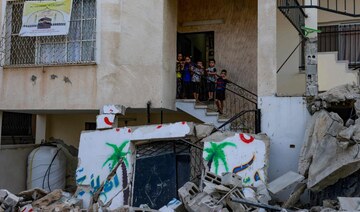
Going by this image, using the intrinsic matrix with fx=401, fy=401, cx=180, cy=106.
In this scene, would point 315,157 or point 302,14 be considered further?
point 302,14

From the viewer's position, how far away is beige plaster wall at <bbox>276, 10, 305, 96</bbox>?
1207cm

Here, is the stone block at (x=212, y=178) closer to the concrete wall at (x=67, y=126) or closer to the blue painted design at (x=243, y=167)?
the blue painted design at (x=243, y=167)

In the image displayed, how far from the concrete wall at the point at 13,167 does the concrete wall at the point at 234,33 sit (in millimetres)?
6248

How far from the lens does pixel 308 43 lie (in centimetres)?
906

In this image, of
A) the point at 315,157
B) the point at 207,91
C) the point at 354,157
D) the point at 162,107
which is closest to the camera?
the point at 354,157

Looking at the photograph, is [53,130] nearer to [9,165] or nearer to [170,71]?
[9,165]

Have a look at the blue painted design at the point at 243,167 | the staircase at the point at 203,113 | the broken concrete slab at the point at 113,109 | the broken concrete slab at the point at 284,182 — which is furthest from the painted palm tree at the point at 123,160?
the broken concrete slab at the point at 284,182

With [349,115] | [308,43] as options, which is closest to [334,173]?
[349,115]

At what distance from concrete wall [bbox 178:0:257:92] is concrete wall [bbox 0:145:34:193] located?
6.25m

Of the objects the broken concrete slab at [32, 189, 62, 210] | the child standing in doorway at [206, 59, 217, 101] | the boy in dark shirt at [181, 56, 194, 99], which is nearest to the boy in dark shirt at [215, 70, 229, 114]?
the child standing in doorway at [206, 59, 217, 101]

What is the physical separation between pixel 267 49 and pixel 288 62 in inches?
129

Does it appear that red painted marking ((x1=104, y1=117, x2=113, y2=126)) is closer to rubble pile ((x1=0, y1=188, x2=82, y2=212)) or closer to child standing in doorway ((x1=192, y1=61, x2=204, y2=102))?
rubble pile ((x1=0, y1=188, x2=82, y2=212))

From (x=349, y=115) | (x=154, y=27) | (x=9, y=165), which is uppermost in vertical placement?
(x=154, y=27)

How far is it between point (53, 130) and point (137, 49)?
538 centimetres
